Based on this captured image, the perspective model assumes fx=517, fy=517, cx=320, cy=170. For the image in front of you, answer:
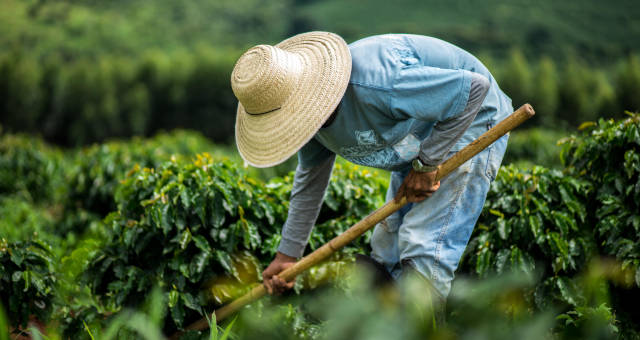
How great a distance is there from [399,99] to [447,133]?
29cm

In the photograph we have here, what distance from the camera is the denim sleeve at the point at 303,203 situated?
2760 millimetres

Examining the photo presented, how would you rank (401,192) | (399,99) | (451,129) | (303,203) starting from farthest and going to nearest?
(303,203)
(401,192)
(451,129)
(399,99)

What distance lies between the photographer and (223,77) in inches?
966

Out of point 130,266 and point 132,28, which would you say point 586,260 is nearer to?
point 130,266

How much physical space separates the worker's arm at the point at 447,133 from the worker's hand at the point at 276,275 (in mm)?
906

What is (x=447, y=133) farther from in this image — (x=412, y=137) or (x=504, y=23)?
(x=504, y=23)

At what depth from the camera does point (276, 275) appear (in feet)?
9.31

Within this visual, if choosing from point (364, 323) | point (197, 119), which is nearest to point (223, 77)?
point (197, 119)

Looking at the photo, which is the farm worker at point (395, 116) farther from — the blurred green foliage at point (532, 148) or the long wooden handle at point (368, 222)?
the blurred green foliage at point (532, 148)

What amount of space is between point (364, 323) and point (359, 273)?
4.65 feet

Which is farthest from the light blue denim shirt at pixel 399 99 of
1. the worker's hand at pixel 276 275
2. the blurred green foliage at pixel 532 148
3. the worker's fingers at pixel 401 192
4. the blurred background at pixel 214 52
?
the blurred green foliage at pixel 532 148

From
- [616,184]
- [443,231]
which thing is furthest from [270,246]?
[616,184]

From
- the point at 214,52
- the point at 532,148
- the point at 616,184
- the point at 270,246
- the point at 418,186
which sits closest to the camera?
the point at 418,186

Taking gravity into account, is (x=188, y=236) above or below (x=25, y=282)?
above
